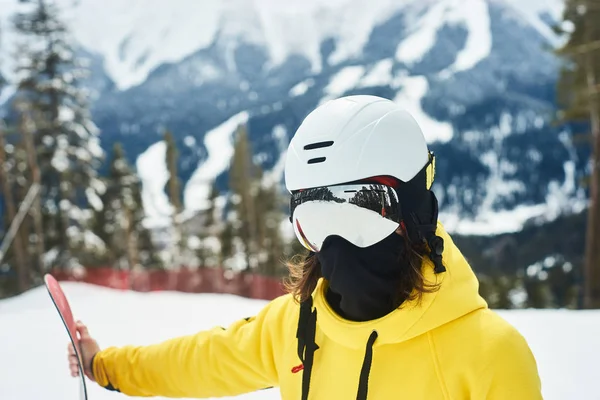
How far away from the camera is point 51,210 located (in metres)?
25.7

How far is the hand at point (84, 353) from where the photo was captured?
8.47 feet

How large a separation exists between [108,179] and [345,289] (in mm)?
33557

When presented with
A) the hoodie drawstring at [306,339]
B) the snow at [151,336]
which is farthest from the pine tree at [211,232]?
the hoodie drawstring at [306,339]

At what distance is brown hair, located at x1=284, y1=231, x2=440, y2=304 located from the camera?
1.68 metres

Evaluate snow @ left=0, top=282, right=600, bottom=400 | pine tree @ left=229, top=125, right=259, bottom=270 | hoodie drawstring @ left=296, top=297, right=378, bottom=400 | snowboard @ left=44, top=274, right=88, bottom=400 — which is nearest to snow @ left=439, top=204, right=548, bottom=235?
pine tree @ left=229, top=125, right=259, bottom=270

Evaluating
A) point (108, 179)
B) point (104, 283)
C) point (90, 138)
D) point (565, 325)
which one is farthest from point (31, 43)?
point (565, 325)

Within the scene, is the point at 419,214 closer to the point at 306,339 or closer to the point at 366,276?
the point at 366,276

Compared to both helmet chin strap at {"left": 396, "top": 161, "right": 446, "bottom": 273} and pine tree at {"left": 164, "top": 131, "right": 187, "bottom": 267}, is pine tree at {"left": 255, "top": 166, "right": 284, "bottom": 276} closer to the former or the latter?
pine tree at {"left": 164, "top": 131, "right": 187, "bottom": 267}

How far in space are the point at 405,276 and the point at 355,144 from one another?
44 centimetres

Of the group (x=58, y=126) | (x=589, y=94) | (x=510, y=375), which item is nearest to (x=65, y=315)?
(x=510, y=375)

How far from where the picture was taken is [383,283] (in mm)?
1728

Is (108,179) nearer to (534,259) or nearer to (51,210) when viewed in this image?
(51,210)

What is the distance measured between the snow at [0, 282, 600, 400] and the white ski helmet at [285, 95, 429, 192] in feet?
8.15

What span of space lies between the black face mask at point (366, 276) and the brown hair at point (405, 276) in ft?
0.06
